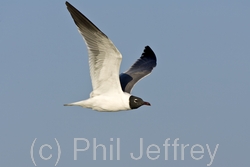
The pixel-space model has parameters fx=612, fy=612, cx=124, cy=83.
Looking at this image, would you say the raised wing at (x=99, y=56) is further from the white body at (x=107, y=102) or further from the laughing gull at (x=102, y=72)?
the white body at (x=107, y=102)

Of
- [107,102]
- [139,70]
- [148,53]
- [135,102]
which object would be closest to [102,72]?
[107,102]

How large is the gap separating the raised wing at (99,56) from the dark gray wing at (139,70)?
5.89 feet

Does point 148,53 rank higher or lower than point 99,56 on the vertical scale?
higher

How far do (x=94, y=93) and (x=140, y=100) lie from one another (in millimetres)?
1201

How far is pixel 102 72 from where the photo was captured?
591 inches

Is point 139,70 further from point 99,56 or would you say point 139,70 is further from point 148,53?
point 99,56

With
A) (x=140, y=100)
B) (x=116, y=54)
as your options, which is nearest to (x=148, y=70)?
(x=140, y=100)

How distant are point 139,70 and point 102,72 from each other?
384 cm

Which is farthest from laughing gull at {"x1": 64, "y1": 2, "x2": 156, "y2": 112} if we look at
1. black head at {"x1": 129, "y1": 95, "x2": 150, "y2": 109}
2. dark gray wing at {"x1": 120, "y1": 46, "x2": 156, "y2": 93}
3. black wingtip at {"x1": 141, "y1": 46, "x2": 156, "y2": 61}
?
black wingtip at {"x1": 141, "y1": 46, "x2": 156, "y2": 61}

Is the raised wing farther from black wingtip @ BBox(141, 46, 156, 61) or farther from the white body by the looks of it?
black wingtip @ BBox(141, 46, 156, 61)

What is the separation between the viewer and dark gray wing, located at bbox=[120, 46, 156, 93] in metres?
17.4

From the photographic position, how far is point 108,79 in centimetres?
1518

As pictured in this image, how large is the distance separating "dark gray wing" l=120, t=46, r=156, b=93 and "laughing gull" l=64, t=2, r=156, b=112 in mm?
452

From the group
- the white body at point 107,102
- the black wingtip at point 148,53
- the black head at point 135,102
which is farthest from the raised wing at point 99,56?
the black wingtip at point 148,53
